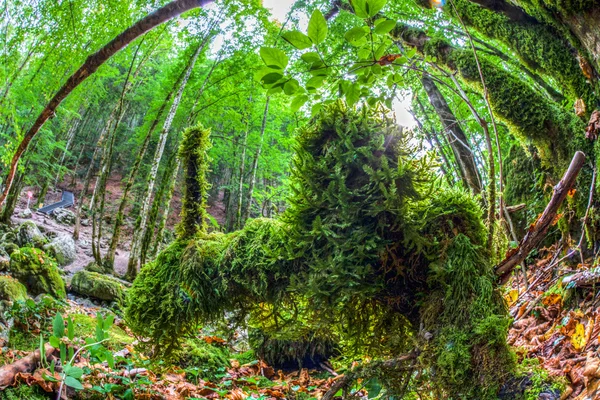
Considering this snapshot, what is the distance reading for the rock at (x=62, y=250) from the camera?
11.5 metres

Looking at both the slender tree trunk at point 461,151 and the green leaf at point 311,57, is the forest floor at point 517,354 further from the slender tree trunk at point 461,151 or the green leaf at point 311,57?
the green leaf at point 311,57

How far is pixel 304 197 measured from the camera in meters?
1.76

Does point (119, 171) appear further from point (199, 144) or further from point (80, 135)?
point (199, 144)

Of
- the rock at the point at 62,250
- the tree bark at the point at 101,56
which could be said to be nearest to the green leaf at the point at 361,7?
the tree bark at the point at 101,56

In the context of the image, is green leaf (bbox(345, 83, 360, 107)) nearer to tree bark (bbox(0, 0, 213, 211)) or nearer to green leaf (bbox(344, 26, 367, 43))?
green leaf (bbox(344, 26, 367, 43))

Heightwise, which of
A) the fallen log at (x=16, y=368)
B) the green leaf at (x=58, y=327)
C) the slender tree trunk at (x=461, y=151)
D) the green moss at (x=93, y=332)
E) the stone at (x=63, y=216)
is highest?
the stone at (x=63, y=216)

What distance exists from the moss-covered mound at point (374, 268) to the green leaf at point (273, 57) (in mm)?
686


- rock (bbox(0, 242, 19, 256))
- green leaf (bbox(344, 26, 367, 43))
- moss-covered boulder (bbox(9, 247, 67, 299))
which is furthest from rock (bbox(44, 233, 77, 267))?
green leaf (bbox(344, 26, 367, 43))

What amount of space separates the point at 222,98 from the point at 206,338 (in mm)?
8740

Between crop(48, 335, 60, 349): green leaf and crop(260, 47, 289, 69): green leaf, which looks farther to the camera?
crop(48, 335, 60, 349): green leaf

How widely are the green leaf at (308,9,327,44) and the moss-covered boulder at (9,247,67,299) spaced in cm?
776

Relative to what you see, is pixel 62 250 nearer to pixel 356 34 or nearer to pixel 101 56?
A: pixel 101 56

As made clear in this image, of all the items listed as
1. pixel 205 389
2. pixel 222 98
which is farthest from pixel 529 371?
pixel 222 98

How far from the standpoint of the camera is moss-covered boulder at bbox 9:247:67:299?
21.3 ft
